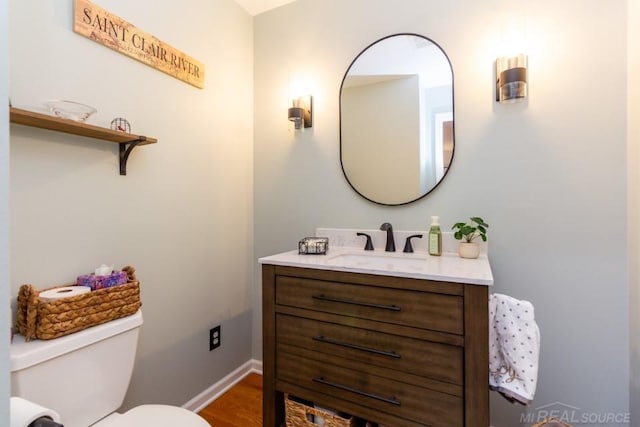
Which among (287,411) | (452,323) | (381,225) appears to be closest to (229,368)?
(287,411)

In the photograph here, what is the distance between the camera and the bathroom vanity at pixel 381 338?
1.06 m

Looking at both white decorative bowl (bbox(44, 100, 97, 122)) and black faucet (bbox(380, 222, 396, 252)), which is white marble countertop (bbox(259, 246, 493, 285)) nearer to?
black faucet (bbox(380, 222, 396, 252))

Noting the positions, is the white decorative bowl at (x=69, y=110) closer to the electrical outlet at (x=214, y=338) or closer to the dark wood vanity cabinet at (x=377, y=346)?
the dark wood vanity cabinet at (x=377, y=346)

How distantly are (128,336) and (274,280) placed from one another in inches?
23.6

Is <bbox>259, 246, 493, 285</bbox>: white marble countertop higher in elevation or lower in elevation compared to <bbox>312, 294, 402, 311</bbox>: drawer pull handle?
higher

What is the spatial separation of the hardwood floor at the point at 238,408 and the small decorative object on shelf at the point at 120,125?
155 centimetres

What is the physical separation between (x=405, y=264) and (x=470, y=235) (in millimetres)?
441

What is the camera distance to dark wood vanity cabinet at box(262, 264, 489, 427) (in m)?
1.06

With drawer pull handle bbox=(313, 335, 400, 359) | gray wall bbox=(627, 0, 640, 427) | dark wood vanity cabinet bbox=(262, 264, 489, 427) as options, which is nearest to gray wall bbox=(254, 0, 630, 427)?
gray wall bbox=(627, 0, 640, 427)

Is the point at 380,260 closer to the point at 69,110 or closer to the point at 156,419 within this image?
the point at 156,419

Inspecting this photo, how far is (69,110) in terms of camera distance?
3.67 feet

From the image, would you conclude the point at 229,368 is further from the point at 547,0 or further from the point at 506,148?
the point at 547,0

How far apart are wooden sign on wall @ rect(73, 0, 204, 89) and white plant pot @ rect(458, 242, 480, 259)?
5.45 feet

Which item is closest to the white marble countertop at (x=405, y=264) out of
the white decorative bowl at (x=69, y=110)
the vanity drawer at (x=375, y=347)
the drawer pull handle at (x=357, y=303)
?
the drawer pull handle at (x=357, y=303)
